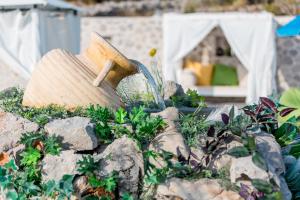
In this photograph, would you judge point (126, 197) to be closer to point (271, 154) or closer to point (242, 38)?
point (271, 154)

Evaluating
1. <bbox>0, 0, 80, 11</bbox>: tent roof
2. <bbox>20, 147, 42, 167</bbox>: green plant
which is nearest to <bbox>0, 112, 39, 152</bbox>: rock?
<bbox>20, 147, 42, 167</bbox>: green plant

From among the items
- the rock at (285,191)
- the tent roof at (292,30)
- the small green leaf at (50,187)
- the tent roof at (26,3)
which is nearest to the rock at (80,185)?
the small green leaf at (50,187)

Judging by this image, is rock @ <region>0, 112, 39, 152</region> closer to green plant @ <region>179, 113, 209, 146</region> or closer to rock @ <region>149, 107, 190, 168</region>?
rock @ <region>149, 107, 190, 168</region>

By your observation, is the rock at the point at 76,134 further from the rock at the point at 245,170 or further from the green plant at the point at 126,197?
the rock at the point at 245,170

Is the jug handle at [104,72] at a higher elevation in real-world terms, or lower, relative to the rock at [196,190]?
higher

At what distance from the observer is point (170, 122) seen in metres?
3.71

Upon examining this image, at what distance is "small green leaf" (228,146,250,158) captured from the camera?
11.1 feet

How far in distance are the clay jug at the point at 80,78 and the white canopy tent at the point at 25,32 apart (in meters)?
4.97

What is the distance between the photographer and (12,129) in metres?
3.77

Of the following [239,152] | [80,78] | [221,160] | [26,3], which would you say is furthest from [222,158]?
[26,3]

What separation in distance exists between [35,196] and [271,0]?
1380cm

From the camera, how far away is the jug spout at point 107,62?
409 centimetres

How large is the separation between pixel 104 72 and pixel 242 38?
7.81 metres

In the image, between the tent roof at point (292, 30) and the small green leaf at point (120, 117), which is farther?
the tent roof at point (292, 30)
